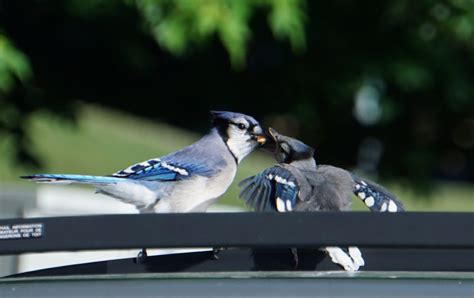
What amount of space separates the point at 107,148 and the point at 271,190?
773 centimetres

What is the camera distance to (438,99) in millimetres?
8383

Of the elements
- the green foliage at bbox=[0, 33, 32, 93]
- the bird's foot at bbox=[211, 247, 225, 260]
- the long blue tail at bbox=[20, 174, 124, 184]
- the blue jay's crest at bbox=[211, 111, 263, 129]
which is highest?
the green foliage at bbox=[0, 33, 32, 93]

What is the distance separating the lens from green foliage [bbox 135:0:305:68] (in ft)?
22.3

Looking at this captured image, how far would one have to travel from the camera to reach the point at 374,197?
288cm

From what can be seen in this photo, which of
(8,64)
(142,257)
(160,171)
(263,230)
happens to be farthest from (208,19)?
(263,230)

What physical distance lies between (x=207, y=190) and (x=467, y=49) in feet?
17.8

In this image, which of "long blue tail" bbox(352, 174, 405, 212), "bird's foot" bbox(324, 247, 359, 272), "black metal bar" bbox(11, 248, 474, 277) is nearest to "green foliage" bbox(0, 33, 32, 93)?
"long blue tail" bbox(352, 174, 405, 212)

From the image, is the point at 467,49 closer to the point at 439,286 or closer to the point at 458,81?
the point at 458,81

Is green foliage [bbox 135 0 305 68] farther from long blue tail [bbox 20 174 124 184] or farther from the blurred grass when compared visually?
long blue tail [bbox 20 174 124 184]

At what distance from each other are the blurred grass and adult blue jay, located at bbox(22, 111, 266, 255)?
4.97 metres

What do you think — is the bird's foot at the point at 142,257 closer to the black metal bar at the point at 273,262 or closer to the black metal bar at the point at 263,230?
the black metal bar at the point at 273,262

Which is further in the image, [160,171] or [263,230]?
[160,171]

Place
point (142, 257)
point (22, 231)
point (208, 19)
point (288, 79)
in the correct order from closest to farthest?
1. point (22, 231)
2. point (142, 257)
3. point (208, 19)
4. point (288, 79)

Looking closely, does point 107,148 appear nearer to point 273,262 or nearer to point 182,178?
point 182,178
